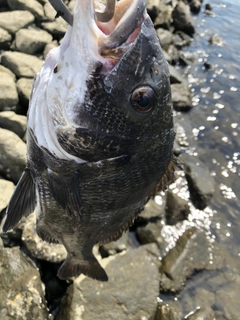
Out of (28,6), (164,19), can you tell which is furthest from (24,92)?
(164,19)

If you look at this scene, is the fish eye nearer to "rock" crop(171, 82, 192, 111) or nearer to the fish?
the fish

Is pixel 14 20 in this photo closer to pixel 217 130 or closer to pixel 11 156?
pixel 11 156

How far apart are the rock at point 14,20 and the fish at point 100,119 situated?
465 centimetres

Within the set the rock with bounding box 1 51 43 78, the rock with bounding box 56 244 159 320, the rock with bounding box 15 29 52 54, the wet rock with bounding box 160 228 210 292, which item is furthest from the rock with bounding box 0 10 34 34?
the wet rock with bounding box 160 228 210 292

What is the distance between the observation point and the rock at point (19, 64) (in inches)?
205

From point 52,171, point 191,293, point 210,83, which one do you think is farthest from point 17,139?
point 210,83

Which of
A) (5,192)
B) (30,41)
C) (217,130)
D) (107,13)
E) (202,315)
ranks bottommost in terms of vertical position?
(202,315)

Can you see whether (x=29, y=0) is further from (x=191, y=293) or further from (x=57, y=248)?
(x=191, y=293)

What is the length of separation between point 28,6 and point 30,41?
114 centimetres

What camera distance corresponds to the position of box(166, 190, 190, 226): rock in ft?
17.8

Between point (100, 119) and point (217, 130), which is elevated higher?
point (100, 119)

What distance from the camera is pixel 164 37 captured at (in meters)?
10.1

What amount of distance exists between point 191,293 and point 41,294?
2240mm

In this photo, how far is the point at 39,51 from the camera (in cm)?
614
